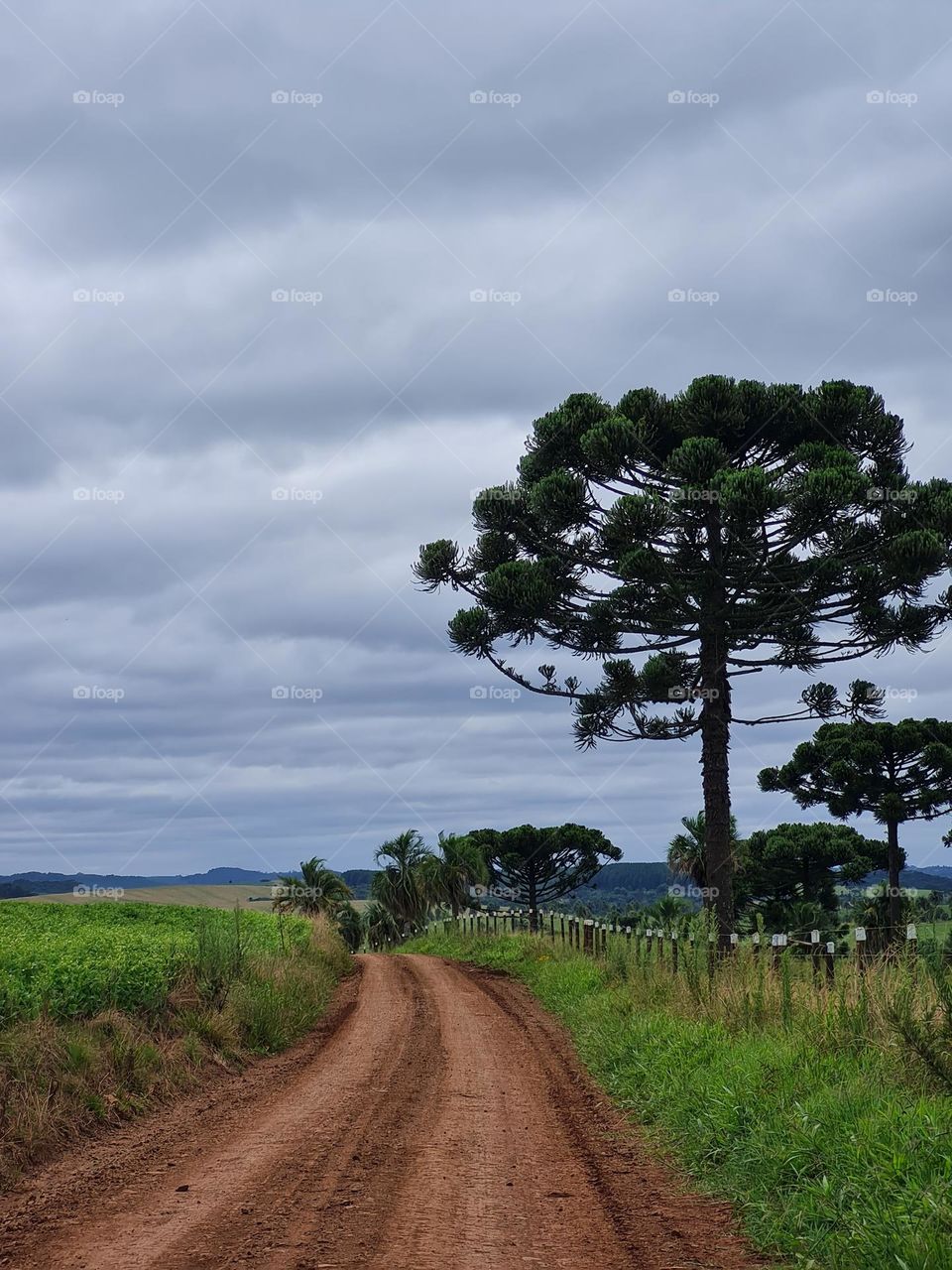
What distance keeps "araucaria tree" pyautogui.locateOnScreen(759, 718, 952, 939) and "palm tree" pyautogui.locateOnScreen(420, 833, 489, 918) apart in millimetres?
20432

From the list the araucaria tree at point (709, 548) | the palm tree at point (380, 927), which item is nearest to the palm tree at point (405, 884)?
the palm tree at point (380, 927)

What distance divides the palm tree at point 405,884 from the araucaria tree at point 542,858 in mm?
5465

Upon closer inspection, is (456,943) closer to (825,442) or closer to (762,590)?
(762,590)

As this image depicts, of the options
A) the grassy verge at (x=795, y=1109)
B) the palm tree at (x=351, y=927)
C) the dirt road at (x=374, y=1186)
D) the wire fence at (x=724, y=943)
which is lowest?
the palm tree at (x=351, y=927)

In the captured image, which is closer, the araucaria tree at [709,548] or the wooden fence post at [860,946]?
the wooden fence post at [860,946]

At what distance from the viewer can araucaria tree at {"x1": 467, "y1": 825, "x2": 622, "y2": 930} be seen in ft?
189

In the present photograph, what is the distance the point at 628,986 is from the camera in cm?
1602

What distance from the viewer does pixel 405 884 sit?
211 feet

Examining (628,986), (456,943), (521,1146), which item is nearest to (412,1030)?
(628,986)

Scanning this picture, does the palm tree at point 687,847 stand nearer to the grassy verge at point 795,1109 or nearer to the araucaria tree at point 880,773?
→ the araucaria tree at point 880,773

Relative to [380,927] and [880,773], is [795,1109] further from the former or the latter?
[380,927]

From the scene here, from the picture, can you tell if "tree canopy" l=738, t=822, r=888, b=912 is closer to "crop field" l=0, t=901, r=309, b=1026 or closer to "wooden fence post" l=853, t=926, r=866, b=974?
"crop field" l=0, t=901, r=309, b=1026

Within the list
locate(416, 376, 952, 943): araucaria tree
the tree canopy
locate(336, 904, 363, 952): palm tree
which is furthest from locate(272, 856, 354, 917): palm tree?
locate(416, 376, 952, 943): araucaria tree

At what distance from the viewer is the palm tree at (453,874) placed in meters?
59.8
